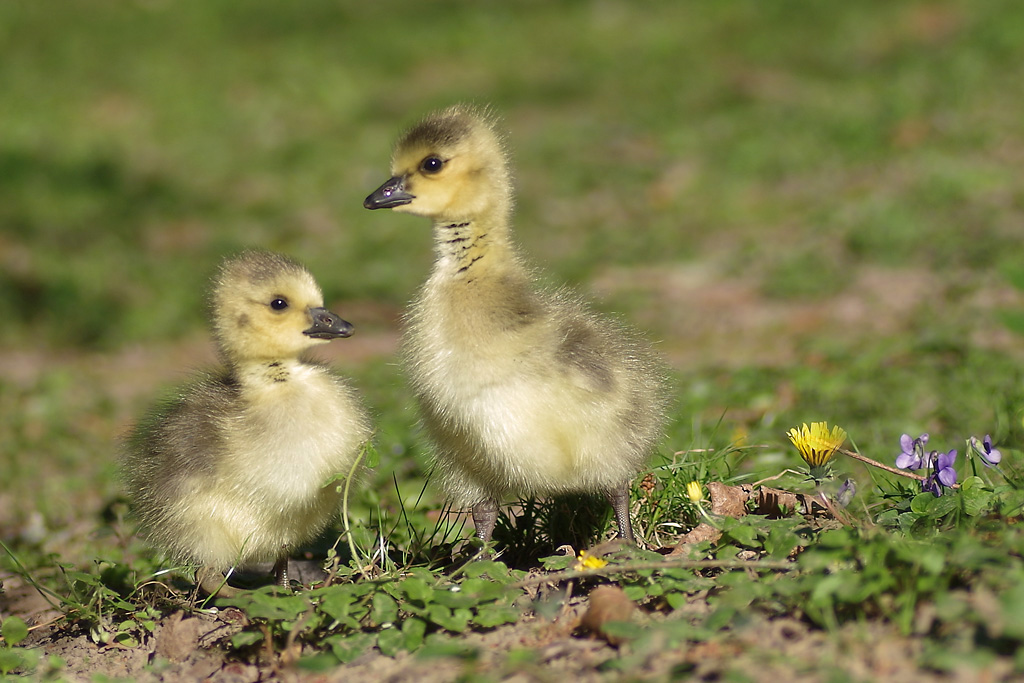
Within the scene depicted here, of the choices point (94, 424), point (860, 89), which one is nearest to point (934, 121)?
point (860, 89)

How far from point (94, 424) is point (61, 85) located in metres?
8.43

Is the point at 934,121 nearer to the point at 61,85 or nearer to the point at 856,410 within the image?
the point at 856,410

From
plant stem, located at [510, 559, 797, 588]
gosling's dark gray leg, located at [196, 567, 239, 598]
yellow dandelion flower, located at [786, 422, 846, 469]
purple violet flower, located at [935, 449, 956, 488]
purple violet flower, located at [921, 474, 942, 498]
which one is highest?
yellow dandelion flower, located at [786, 422, 846, 469]

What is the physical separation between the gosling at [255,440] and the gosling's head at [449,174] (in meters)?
0.53

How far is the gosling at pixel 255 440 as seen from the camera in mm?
3930

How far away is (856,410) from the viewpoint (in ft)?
19.8

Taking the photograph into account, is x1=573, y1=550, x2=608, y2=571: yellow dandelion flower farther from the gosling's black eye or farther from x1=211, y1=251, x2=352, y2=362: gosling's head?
the gosling's black eye

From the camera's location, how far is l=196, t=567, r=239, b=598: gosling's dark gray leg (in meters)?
4.06

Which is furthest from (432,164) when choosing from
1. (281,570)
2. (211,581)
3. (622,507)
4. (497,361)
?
(211,581)

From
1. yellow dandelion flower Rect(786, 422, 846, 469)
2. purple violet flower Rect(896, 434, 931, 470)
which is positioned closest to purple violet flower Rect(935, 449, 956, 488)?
purple violet flower Rect(896, 434, 931, 470)

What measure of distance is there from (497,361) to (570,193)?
8258 mm

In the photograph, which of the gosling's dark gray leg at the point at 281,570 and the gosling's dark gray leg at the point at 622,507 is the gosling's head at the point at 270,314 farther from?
the gosling's dark gray leg at the point at 622,507

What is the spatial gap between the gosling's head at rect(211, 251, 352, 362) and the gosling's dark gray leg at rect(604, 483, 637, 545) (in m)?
1.16

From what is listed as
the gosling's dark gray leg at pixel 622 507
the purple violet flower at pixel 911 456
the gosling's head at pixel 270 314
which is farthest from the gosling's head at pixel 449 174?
the purple violet flower at pixel 911 456
